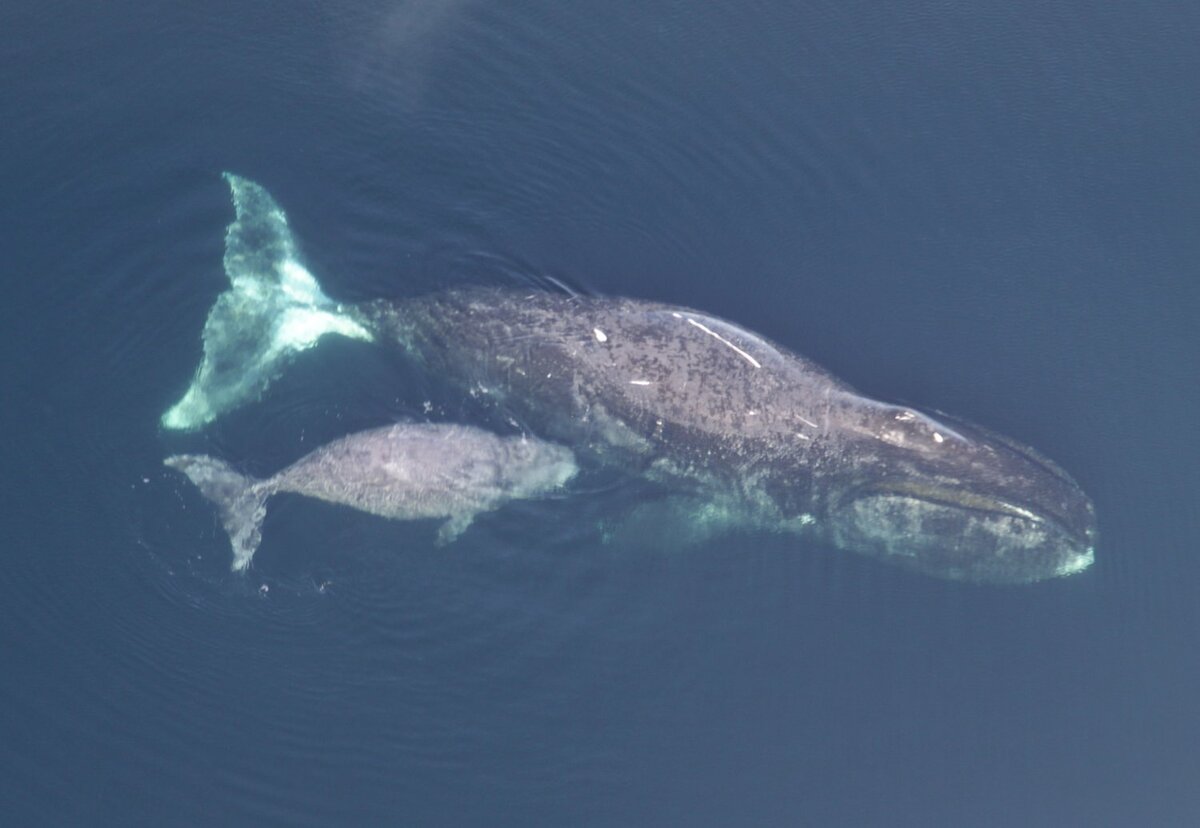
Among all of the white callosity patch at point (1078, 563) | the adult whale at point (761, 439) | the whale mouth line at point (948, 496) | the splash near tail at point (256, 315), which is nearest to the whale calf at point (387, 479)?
the adult whale at point (761, 439)

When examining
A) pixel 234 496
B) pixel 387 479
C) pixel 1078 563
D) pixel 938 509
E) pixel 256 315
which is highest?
pixel 1078 563

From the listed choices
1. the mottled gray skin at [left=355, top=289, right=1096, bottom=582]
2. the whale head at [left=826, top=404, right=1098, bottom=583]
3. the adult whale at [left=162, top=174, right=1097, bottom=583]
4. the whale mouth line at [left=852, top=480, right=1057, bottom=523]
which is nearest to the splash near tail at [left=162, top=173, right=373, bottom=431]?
the adult whale at [left=162, top=174, right=1097, bottom=583]

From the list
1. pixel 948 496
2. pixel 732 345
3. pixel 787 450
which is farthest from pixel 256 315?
pixel 948 496

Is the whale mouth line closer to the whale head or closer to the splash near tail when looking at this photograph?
the whale head

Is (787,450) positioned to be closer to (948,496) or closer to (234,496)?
(948,496)

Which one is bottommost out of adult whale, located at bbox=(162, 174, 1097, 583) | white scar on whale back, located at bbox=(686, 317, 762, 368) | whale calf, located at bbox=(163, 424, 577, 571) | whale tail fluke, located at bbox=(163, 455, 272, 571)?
whale tail fluke, located at bbox=(163, 455, 272, 571)

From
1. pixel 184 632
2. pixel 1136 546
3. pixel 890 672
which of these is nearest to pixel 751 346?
pixel 890 672
